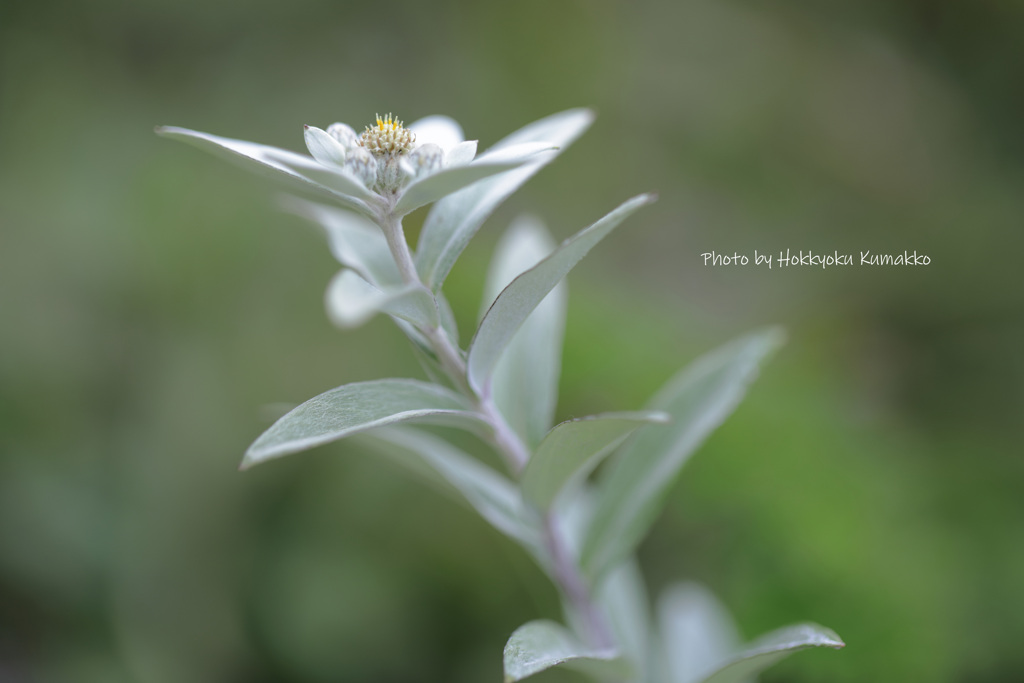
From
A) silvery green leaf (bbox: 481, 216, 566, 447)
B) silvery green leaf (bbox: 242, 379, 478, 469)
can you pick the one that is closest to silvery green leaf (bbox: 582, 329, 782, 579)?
silvery green leaf (bbox: 481, 216, 566, 447)

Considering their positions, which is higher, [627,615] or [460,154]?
[460,154]

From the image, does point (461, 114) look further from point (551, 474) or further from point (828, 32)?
point (551, 474)

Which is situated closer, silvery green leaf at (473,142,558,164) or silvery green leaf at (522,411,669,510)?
silvery green leaf at (473,142,558,164)

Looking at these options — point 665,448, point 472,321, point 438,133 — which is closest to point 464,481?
point 665,448

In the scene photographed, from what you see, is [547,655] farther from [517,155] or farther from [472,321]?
[472,321]

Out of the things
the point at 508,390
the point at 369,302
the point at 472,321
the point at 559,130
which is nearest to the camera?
the point at 369,302

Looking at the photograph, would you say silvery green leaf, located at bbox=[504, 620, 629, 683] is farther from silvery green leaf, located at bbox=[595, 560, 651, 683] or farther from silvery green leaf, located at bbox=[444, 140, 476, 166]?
silvery green leaf, located at bbox=[444, 140, 476, 166]

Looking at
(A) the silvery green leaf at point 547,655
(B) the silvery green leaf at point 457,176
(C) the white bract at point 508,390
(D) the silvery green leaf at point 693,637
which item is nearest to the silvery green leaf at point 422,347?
(C) the white bract at point 508,390
